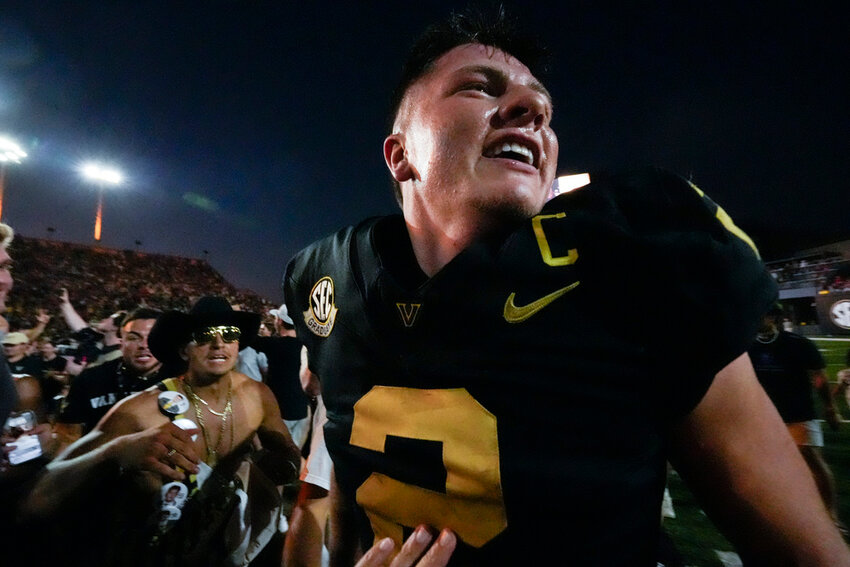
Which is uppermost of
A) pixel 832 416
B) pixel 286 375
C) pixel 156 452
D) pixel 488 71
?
pixel 488 71

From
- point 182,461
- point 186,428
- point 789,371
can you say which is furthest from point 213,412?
point 789,371

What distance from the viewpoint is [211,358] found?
3.00 metres

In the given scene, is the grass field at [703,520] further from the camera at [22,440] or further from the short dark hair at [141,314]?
the short dark hair at [141,314]

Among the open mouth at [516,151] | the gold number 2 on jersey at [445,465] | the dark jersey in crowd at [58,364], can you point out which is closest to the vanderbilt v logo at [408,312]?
the gold number 2 on jersey at [445,465]

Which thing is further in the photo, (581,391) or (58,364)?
(58,364)

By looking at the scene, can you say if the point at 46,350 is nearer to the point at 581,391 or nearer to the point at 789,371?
the point at 581,391

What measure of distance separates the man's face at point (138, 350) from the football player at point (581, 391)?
372 cm

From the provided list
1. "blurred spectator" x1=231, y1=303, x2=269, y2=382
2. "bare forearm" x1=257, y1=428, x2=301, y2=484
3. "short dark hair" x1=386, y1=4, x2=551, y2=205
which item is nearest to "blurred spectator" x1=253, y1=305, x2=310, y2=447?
"blurred spectator" x1=231, y1=303, x2=269, y2=382

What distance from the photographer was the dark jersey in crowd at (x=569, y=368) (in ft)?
2.53

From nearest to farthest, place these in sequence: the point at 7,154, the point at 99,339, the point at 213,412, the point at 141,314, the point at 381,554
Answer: the point at 381,554 < the point at 213,412 < the point at 141,314 < the point at 99,339 < the point at 7,154

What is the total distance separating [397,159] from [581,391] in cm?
94

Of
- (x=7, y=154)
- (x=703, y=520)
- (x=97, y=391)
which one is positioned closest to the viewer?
(x=97, y=391)

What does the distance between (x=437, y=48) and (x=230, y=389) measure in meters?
2.82

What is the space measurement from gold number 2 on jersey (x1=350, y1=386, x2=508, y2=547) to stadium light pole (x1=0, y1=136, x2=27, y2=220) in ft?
88.0
